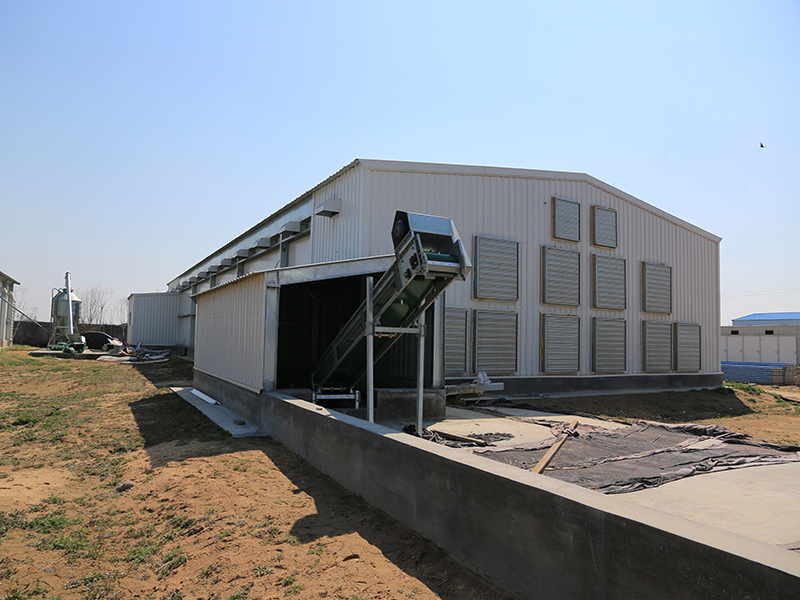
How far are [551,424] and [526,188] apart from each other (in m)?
9.26

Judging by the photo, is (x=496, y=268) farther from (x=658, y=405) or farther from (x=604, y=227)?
(x=658, y=405)

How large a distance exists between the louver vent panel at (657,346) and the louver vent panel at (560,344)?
3671 mm

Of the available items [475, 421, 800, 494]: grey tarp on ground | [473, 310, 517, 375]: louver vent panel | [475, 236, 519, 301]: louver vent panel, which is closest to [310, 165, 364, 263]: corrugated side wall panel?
[475, 236, 519, 301]: louver vent panel

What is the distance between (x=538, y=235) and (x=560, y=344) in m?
3.68

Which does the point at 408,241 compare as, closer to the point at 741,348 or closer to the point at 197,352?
the point at 197,352

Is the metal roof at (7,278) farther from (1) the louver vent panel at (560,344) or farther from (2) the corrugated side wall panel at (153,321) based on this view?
(1) the louver vent panel at (560,344)

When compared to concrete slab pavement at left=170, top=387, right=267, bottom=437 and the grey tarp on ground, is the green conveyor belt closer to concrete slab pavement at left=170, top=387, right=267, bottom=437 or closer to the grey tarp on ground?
concrete slab pavement at left=170, top=387, right=267, bottom=437

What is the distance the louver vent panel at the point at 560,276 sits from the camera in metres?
16.8

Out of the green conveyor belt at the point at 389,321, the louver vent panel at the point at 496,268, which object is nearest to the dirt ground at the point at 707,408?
the louver vent panel at the point at 496,268

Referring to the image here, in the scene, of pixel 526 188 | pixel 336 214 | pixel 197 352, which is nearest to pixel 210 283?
pixel 197 352

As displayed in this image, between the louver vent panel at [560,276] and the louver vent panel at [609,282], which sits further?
the louver vent panel at [609,282]

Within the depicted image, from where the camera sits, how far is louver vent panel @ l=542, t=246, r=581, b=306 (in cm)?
1680

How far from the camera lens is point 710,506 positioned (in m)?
5.13

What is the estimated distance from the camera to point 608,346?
18.0 meters
